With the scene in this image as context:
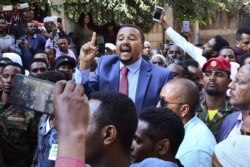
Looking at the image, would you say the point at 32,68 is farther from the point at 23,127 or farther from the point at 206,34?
the point at 206,34

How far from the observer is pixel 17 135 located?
447 centimetres

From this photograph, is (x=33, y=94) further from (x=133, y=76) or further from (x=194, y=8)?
(x=194, y=8)

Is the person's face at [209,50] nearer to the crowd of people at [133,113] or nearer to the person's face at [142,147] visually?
the crowd of people at [133,113]

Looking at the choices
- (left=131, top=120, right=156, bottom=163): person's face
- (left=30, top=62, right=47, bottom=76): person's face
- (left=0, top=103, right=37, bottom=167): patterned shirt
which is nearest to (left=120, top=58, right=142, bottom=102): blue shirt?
(left=0, top=103, right=37, bottom=167): patterned shirt

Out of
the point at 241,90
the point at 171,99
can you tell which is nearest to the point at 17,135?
the point at 171,99

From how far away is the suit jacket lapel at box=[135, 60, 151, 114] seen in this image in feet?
14.0

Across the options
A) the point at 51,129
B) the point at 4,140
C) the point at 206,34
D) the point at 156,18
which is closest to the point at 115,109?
the point at 51,129

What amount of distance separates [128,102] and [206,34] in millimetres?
17041

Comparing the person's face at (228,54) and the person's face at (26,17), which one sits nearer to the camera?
the person's face at (228,54)

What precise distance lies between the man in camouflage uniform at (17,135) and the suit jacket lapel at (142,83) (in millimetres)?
920

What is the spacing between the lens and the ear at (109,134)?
2324 mm

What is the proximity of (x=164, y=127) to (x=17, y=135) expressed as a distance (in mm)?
1785

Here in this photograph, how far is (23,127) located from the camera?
450cm

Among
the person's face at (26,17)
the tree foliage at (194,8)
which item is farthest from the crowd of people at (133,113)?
the tree foliage at (194,8)
